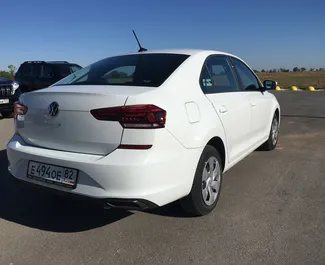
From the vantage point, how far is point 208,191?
372cm

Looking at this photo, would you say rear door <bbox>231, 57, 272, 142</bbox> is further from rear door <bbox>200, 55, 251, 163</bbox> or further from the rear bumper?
the rear bumper

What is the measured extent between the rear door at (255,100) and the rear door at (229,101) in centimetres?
21

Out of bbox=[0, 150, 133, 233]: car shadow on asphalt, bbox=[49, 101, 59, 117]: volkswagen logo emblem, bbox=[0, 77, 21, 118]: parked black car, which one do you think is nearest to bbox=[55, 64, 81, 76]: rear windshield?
bbox=[0, 77, 21, 118]: parked black car

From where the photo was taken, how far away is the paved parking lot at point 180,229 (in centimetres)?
296

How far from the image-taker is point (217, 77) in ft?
13.8

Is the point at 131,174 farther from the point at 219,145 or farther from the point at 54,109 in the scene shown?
the point at 219,145

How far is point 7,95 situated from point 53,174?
8.55 meters

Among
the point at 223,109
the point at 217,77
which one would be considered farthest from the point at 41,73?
the point at 223,109

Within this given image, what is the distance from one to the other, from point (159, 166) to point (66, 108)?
3.04 ft

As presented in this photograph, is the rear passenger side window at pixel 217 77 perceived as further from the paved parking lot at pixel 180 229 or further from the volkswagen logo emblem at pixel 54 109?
the volkswagen logo emblem at pixel 54 109

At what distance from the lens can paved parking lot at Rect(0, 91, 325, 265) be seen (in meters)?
2.96

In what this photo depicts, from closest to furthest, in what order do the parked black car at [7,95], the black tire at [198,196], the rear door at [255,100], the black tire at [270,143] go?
the black tire at [198,196] → the rear door at [255,100] → the black tire at [270,143] → the parked black car at [7,95]

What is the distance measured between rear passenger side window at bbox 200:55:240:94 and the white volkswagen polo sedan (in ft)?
0.06

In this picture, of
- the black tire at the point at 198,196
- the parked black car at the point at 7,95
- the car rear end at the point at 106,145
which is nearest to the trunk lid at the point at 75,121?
the car rear end at the point at 106,145
